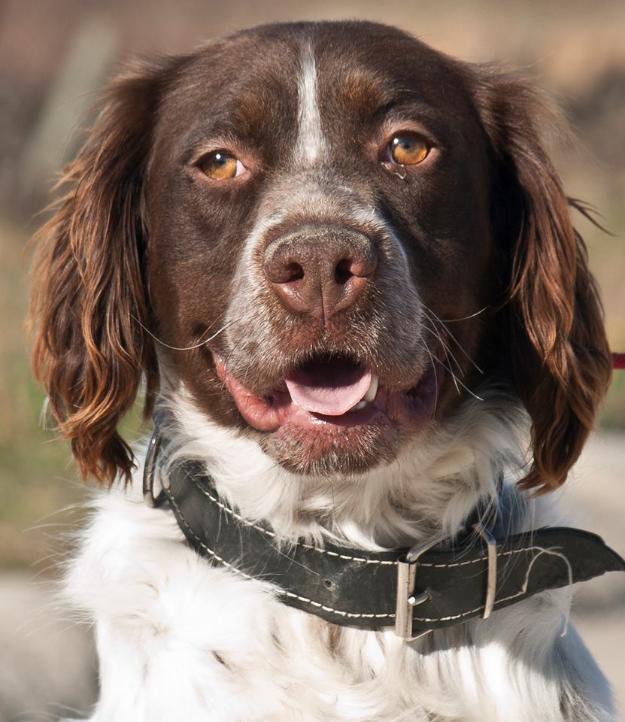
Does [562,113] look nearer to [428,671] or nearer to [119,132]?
[119,132]

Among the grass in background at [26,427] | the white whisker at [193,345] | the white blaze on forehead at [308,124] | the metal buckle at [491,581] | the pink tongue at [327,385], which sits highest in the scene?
the white blaze on forehead at [308,124]

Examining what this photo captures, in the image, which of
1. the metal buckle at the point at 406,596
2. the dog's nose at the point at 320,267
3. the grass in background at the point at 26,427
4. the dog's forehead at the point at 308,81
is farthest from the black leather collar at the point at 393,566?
the grass in background at the point at 26,427

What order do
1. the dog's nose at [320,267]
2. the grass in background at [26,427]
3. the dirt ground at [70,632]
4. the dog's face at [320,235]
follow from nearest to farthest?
1. the dog's nose at [320,267]
2. the dog's face at [320,235]
3. the dirt ground at [70,632]
4. the grass in background at [26,427]

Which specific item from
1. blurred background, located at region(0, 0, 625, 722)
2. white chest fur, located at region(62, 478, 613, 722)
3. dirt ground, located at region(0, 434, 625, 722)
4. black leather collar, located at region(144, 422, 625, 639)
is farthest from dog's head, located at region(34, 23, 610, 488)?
blurred background, located at region(0, 0, 625, 722)

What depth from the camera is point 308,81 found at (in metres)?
2.63

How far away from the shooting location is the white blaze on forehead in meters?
2.59

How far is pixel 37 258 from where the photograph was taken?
288 centimetres

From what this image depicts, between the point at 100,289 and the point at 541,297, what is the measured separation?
975 millimetres

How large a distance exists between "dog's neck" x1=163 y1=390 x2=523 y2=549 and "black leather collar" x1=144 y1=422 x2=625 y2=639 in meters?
0.05

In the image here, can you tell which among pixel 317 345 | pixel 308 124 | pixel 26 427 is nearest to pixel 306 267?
pixel 317 345

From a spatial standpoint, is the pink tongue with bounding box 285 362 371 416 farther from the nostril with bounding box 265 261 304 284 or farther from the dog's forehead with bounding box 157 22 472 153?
the dog's forehead with bounding box 157 22 472 153

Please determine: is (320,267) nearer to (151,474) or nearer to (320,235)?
(320,235)

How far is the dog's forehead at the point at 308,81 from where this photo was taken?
2609 mm

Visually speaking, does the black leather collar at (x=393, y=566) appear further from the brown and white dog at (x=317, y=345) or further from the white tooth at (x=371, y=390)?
the white tooth at (x=371, y=390)
